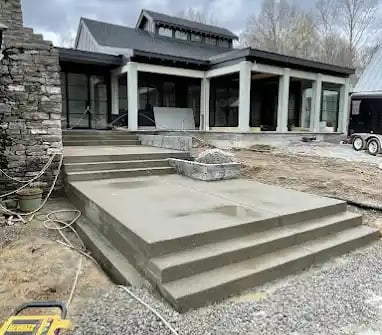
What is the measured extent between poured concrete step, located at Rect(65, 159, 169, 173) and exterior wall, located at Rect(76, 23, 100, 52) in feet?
27.3

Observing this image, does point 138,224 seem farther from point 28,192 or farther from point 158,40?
point 158,40

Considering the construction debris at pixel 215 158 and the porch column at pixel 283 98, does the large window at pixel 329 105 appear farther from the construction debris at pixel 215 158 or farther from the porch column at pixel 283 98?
the construction debris at pixel 215 158

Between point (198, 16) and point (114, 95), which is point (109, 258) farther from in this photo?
point (198, 16)

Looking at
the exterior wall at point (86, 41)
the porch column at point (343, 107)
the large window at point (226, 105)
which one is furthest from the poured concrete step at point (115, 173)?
the porch column at point (343, 107)

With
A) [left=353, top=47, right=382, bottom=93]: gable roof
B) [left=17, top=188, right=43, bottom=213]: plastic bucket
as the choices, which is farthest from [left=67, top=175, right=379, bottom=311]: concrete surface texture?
[left=353, top=47, right=382, bottom=93]: gable roof

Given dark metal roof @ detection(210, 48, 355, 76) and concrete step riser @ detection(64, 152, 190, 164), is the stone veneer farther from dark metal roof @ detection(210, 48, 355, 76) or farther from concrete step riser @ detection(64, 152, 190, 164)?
dark metal roof @ detection(210, 48, 355, 76)

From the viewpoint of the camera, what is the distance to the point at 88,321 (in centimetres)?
213

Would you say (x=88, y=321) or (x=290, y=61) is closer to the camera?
(x=88, y=321)

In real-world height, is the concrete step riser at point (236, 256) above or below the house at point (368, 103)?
below

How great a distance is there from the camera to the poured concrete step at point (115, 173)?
213 inches

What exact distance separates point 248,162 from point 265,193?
3.15 m

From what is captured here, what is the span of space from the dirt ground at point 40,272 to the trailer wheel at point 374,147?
936 centimetres

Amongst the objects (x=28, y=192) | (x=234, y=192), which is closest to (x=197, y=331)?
(x=234, y=192)

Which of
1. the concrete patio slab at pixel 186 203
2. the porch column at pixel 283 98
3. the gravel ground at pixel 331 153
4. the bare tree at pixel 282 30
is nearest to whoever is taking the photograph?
the concrete patio slab at pixel 186 203
